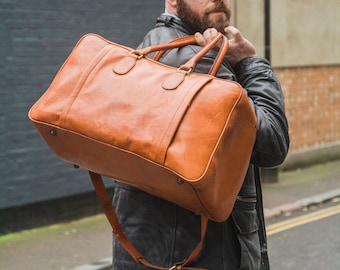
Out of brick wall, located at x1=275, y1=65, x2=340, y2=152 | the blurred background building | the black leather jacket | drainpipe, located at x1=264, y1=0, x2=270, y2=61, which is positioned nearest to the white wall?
drainpipe, located at x1=264, y1=0, x2=270, y2=61

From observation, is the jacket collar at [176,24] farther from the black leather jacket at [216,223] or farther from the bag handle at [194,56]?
the bag handle at [194,56]

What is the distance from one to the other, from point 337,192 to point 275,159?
22.7 ft

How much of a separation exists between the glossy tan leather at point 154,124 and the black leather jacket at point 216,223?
5.8 inches

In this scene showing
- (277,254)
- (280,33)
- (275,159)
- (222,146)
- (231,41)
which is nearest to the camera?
(222,146)

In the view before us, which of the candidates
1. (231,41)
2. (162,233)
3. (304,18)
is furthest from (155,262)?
(304,18)

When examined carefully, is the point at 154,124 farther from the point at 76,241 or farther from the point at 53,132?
the point at 76,241

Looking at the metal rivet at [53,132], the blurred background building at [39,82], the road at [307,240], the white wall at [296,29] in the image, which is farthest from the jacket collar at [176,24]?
the white wall at [296,29]

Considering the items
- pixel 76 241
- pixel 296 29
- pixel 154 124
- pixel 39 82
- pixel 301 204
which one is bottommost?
pixel 301 204

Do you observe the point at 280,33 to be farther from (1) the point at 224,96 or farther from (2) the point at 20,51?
(1) the point at 224,96

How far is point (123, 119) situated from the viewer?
1.76 m

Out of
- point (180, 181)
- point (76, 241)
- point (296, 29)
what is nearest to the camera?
point (180, 181)

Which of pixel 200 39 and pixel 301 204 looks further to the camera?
pixel 301 204

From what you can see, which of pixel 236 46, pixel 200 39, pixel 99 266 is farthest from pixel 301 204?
pixel 200 39

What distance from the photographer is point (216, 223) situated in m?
2.00
